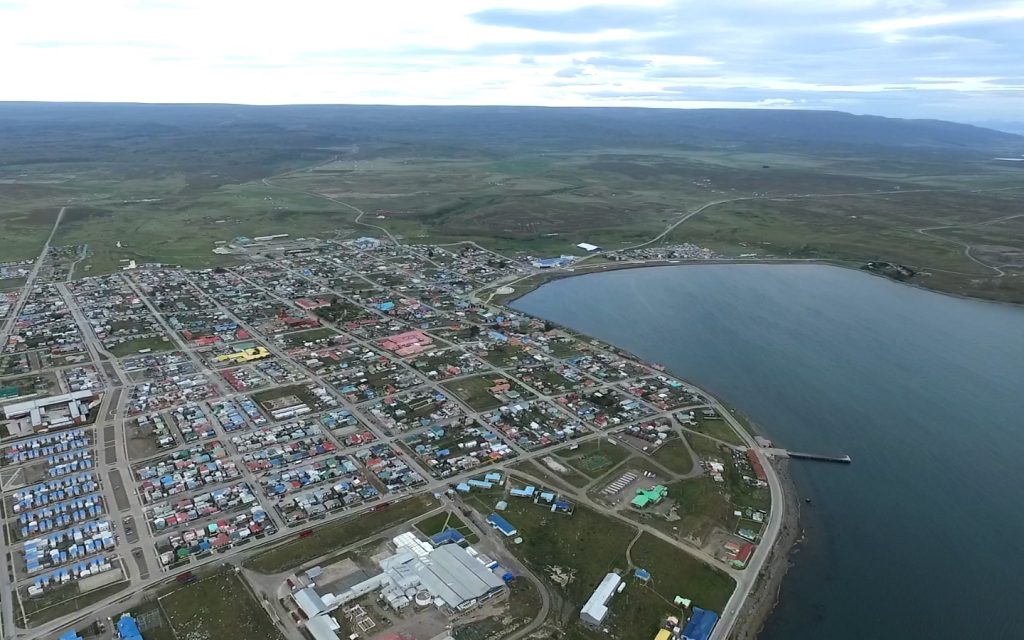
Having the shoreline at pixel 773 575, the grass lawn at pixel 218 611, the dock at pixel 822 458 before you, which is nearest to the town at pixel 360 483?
the grass lawn at pixel 218 611

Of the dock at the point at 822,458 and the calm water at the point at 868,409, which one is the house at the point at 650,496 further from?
the dock at the point at 822,458

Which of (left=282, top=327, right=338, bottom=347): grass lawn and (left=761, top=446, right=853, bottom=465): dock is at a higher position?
(left=282, top=327, right=338, bottom=347): grass lawn

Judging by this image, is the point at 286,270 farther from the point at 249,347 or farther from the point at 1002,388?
the point at 1002,388

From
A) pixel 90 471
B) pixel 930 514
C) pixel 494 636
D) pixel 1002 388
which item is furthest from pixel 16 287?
pixel 1002 388

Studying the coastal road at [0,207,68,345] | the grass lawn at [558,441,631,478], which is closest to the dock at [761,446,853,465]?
the grass lawn at [558,441,631,478]

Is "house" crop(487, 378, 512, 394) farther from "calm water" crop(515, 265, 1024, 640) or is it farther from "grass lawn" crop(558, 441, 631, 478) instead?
"calm water" crop(515, 265, 1024, 640)
